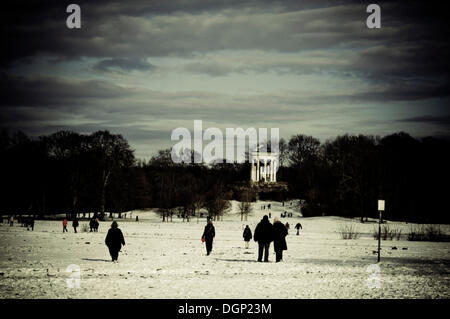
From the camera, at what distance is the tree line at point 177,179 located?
66.6 metres

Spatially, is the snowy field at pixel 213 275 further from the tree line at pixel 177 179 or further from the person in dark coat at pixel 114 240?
the tree line at pixel 177 179

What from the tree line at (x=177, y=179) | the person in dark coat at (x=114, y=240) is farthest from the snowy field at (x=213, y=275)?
the tree line at (x=177, y=179)

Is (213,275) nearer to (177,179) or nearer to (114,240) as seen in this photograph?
(114,240)

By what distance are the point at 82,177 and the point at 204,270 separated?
54224 millimetres

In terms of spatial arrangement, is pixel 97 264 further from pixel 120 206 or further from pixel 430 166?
pixel 430 166

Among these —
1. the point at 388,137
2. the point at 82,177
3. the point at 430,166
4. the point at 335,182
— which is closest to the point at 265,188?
the point at 335,182

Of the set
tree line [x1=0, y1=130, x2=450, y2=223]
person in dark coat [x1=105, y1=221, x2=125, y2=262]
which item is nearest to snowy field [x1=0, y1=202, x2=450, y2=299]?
person in dark coat [x1=105, y1=221, x2=125, y2=262]

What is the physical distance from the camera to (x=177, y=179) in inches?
3287

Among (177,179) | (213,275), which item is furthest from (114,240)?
(177,179)

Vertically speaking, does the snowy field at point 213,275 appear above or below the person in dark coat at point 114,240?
below

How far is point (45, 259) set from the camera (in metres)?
20.4

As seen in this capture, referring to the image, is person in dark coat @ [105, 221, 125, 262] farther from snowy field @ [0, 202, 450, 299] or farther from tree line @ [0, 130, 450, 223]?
tree line @ [0, 130, 450, 223]

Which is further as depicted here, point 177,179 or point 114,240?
point 177,179
